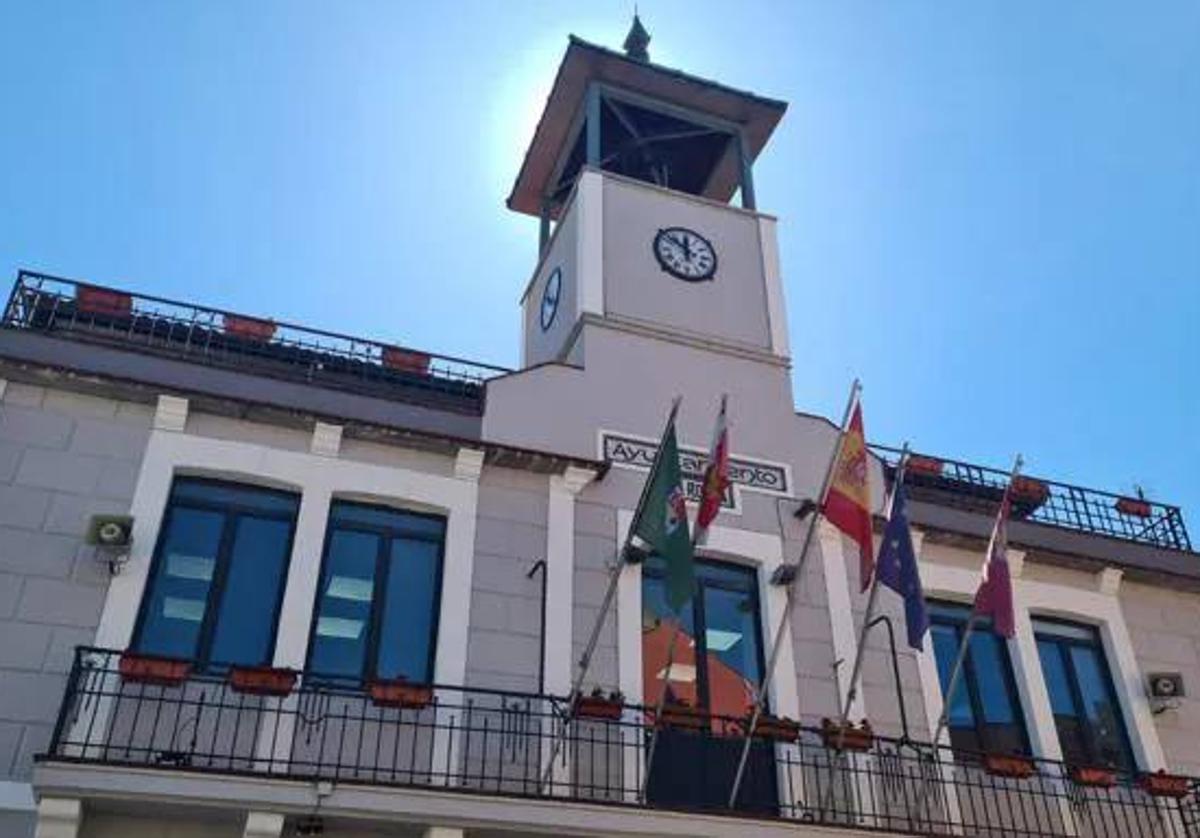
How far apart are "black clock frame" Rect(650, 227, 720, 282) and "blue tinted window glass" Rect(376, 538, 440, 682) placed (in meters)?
5.21

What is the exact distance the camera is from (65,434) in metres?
10.5

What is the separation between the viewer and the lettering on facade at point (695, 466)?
1242 cm

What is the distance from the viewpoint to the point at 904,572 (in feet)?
34.2

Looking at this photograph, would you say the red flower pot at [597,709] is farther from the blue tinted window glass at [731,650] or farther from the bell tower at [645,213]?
the bell tower at [645,213]

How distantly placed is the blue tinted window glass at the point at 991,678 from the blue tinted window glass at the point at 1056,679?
0.48m

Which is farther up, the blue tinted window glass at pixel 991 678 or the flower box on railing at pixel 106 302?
the flower box on railing at pixel 106 302

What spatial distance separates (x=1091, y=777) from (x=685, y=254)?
764cm

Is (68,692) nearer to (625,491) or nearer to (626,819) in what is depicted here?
(626,819)

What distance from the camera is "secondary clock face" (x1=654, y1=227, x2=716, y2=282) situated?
48.2ft

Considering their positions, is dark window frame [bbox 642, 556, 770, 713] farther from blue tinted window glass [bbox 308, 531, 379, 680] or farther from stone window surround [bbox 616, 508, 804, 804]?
blue tinted window glass [bbox 308, 531, 379, 680]

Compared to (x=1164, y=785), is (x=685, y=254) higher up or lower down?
higher up

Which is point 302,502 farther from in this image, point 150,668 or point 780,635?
point 780,635

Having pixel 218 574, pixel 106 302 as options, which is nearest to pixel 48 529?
pixel 218 574

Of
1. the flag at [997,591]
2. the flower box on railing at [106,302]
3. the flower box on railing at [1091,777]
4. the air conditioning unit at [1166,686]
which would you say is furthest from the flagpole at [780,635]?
the flower box on railing at [106,302]
